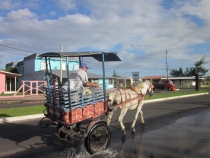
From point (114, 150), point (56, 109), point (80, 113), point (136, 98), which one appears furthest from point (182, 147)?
point (56, 109)

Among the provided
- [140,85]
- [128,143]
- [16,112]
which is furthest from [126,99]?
[16,112]

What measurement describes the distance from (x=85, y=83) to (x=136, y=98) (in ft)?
8.30

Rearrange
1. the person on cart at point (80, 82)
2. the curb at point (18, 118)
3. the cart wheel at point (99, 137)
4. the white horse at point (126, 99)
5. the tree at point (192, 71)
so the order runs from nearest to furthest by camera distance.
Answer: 1. the cart wheel at point (99, 137)
2. the person on cart at point (80, 82)
3. the white horse at point (126, 99)
4. the curb at point (18, 118)
5. the tree at point (192, 71)

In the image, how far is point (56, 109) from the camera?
5.82 metres

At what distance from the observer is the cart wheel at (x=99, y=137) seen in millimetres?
5527

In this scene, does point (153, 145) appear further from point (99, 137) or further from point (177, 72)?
point (177, 72)

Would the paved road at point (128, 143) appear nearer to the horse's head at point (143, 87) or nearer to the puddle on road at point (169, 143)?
the puddle on road at point (169, 143)

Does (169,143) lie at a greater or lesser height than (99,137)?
lesser

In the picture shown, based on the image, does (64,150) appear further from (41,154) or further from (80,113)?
(80,113)

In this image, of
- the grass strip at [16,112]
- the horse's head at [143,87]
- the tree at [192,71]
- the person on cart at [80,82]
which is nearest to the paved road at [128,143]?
the horse's head at [143,87]

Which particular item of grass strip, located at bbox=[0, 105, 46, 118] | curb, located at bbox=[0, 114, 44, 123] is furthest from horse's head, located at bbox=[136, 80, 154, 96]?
grass strip, located at bbox=[0, 105, 46, 118]

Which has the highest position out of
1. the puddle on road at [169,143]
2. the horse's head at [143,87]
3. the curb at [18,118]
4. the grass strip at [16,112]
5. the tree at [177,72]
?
the tree at [177,72]

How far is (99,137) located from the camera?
5801mm

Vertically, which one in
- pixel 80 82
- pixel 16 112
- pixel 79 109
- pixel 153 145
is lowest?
pixel 153 145
